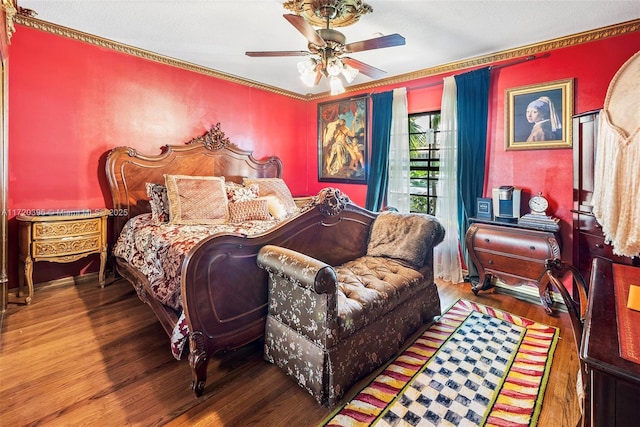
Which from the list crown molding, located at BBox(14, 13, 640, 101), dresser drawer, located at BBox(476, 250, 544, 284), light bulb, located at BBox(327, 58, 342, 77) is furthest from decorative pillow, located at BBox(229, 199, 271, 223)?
dresser drawer, located at BBox(476, 250, 544, 284)

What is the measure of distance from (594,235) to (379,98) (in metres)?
2.96

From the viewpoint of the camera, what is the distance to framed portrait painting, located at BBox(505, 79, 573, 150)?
3.00m

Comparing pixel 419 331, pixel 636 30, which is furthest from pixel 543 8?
pixel 419 331

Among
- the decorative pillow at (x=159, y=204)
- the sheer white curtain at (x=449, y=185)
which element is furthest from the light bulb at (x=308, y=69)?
the sheer white curtain at (x=449, y=185)

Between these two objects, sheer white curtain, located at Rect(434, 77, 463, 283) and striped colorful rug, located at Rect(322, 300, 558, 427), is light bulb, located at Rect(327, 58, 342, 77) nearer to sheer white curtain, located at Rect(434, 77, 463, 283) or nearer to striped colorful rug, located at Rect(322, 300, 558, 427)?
sheer white curtain, located at Rect(434, 77, 463, 283)

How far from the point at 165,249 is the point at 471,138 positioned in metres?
3.34

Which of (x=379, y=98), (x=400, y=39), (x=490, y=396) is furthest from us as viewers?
(x=379, y=98)

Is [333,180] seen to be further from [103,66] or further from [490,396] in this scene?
[490,396]

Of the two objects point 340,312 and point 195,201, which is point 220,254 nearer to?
point 340,312

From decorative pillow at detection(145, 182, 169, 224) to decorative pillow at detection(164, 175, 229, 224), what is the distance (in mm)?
100

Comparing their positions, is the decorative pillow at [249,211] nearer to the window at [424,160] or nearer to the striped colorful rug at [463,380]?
the striped colorful rug at [463,380]

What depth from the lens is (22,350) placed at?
2.12 metres

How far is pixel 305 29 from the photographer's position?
6.55 feet

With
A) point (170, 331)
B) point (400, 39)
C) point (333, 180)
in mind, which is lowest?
point (170, 331)
